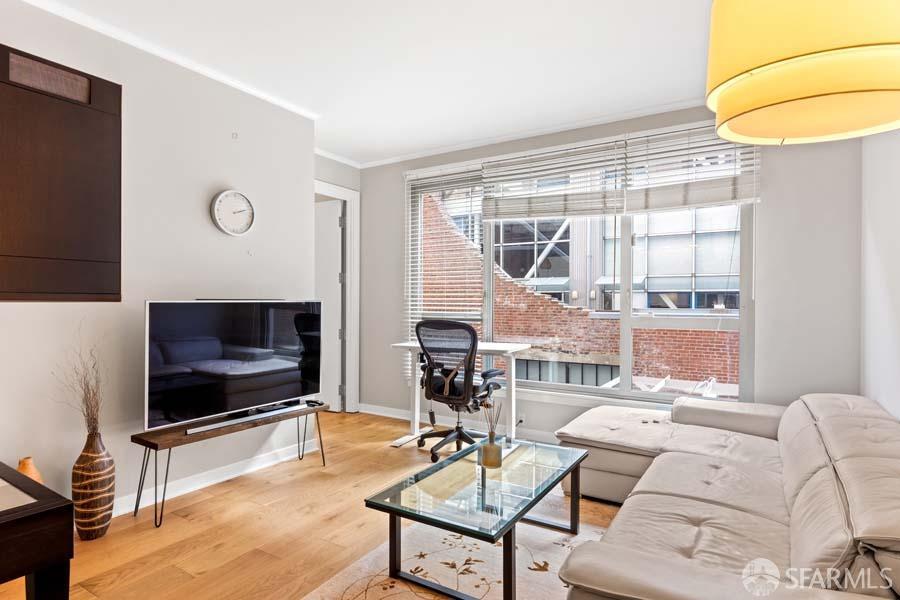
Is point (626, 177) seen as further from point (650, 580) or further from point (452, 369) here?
point (650, 580)

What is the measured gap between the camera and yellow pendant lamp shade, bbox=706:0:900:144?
981 millimetres

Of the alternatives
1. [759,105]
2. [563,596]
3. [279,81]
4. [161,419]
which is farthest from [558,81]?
[161,419]

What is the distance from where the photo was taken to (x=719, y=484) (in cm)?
220

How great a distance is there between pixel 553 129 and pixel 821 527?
3451mm

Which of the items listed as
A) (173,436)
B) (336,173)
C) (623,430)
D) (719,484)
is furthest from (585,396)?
(336,173)

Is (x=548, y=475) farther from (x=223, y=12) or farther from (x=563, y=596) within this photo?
(x=223, y=12)

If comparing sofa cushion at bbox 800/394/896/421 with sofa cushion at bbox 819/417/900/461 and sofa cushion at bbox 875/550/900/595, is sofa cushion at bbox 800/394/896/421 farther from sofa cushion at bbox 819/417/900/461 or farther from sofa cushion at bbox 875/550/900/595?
sofa cushion at bbox 875/550/900/595

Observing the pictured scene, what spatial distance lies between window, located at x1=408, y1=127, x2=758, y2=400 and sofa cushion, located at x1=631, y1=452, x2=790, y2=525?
1.38 meters

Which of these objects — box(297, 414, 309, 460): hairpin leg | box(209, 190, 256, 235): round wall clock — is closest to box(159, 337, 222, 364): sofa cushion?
box(209, 190, 256, 235): round wall clock

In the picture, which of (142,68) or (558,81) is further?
(558,81)

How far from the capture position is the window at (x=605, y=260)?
3590 millimetres

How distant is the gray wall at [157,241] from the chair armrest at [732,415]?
285 cm

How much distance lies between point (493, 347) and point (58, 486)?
2.87 m

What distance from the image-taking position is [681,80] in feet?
10.8
